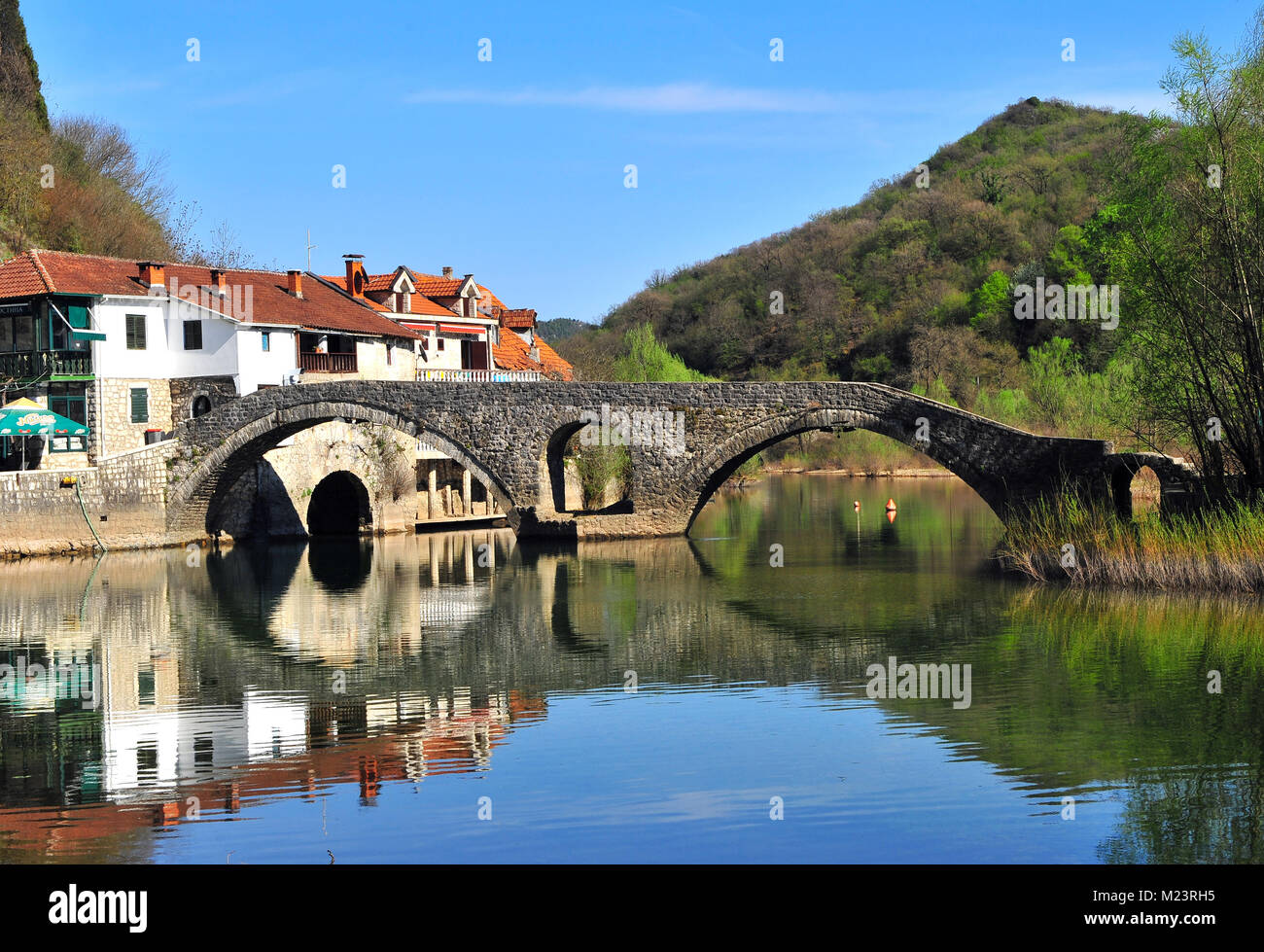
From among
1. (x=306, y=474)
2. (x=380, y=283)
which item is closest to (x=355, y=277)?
(x=380, y=283)

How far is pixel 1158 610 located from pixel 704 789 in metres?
11.1

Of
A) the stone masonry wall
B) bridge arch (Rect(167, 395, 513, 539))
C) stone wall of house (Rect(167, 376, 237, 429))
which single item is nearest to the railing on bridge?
the stone masonry wall

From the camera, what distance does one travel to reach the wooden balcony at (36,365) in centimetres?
3525

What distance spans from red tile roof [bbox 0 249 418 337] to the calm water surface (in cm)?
1145

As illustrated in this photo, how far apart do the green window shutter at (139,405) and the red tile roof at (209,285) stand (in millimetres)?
2820

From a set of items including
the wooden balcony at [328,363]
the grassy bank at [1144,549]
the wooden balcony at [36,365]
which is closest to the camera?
the grassy bank at [1144,549]

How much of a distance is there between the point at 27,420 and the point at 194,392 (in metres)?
6.80

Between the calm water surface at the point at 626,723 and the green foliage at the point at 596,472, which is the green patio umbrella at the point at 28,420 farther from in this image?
the green foliage at the point at 596,472

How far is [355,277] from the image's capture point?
47344 mm

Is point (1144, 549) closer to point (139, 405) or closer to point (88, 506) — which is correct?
point (88, 506)

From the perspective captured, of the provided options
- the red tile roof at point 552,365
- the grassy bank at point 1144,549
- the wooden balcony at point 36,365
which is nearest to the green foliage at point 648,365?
the red tile roof at point 552,365

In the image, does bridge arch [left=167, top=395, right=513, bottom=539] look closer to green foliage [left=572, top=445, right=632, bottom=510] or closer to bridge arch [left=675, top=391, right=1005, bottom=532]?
bridge arch [left=675, top=391, right=1005, bottom=532]
